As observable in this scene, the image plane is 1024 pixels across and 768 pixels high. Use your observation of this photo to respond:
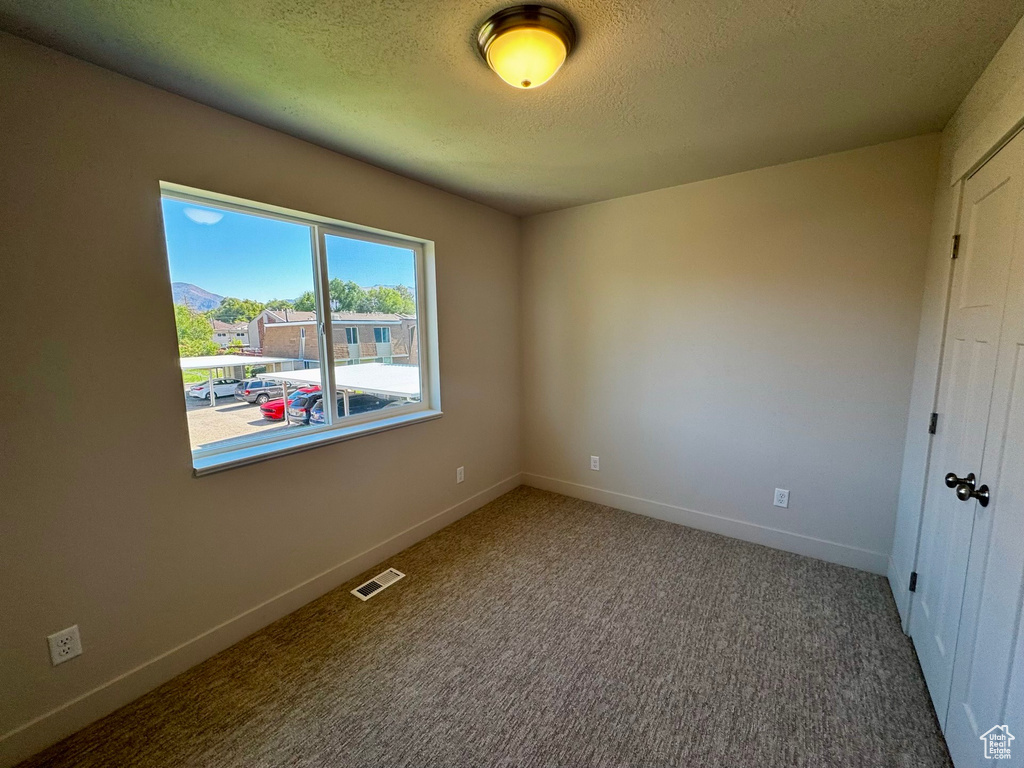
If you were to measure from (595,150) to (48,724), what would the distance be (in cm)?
330

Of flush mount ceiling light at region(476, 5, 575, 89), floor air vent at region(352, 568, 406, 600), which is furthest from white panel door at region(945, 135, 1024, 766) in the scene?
floor air vent at region(352, 568, 406, 600)

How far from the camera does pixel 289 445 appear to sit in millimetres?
2143

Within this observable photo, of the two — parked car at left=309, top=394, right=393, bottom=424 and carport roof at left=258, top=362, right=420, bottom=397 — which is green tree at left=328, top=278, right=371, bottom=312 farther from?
parked car at left=309, top=394, right=393, bottom=424

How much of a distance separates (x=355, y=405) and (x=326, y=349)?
0.41m

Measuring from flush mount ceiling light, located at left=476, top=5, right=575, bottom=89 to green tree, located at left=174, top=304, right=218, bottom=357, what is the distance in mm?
1622

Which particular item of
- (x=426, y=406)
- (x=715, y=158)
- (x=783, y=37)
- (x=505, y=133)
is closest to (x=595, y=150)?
(x=505, y=133)

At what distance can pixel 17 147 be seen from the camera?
1.34 meters

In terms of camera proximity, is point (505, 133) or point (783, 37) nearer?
point (783, 37)

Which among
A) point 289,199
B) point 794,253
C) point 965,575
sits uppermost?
point 289,199

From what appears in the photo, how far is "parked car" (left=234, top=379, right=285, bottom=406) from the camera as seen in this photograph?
2.06 meters

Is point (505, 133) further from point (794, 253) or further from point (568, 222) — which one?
point (794, 253)

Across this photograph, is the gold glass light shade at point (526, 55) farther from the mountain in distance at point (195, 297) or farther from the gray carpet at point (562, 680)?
the gray carpet at point (562, 680)

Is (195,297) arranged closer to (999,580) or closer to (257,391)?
(257,391)

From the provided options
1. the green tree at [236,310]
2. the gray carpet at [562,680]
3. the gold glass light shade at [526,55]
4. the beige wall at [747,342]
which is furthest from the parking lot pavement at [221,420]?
the beige wall at [747,342]
